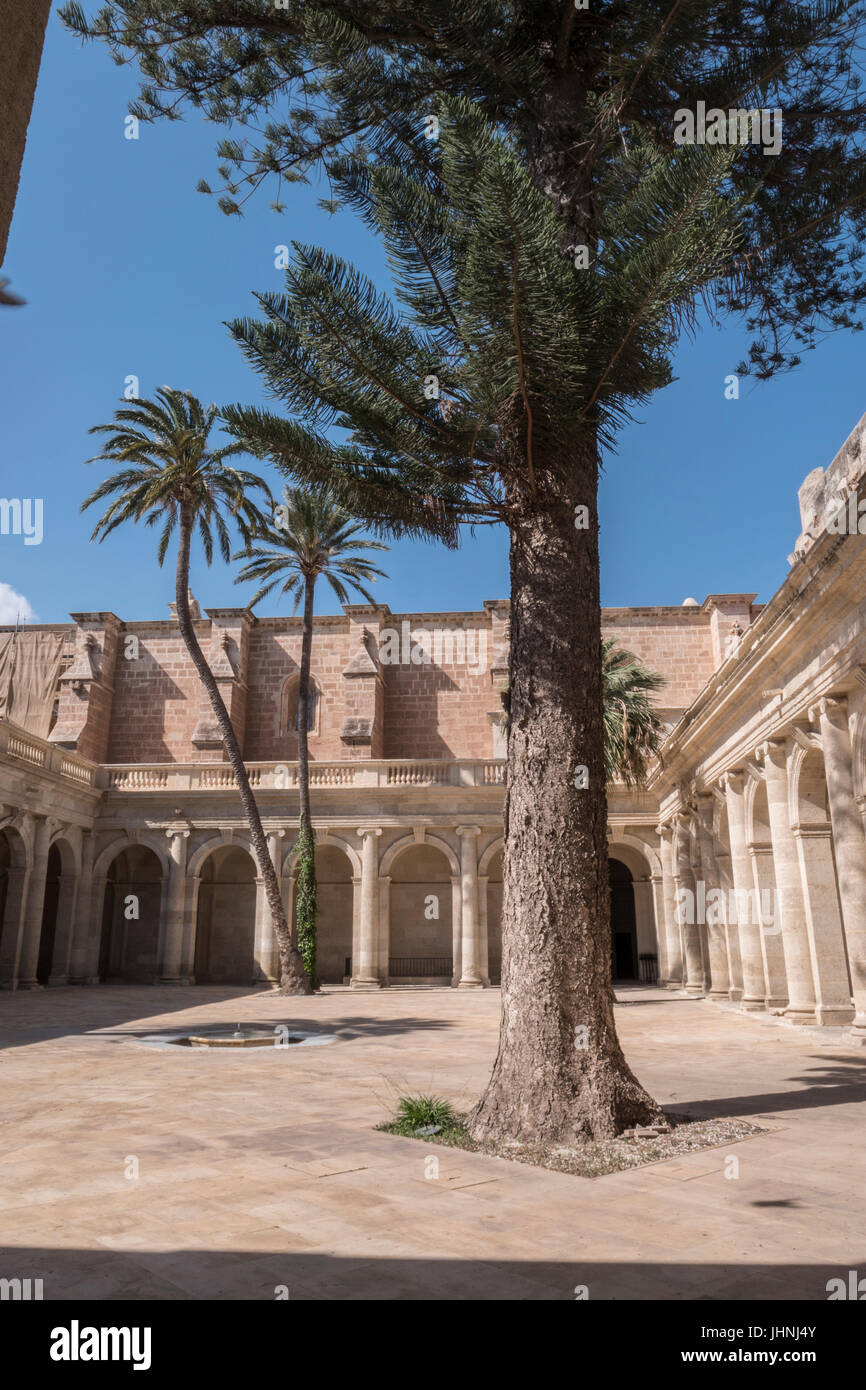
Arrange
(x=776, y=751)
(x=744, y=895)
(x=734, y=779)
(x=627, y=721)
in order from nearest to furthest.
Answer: (x=776, y=751) < (x=744, y=895) < (x=734, y=779) < (x=627, y=721)

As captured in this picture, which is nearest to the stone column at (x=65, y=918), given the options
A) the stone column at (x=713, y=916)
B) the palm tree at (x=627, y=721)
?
the palm tree at (x=627, y=721)

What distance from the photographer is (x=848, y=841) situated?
38.8ft

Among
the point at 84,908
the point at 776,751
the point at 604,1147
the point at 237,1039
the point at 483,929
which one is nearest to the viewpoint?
the point at 604,1147

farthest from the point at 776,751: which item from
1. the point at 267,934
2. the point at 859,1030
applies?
the point at 267,934

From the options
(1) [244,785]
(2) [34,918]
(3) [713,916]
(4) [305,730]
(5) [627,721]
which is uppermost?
(4) [305,730]

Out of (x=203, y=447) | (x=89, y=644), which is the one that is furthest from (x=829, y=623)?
(x=89, y=644)

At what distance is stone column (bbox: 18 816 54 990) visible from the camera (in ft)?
73.3

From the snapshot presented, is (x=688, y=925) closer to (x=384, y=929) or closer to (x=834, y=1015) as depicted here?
(x=384, y=929)

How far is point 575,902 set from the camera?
6418 mm

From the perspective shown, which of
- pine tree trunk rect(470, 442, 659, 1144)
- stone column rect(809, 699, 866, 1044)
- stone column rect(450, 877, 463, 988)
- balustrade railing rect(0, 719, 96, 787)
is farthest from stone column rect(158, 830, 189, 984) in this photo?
pine tree trunk rect(470, 442, 659, 1144)

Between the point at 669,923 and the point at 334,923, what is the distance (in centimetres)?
1027

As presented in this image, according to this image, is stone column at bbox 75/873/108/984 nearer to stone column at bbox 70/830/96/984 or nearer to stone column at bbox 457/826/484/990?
stone column at bbox 70/830/96/984

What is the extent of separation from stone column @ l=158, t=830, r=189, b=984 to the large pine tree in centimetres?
2142
